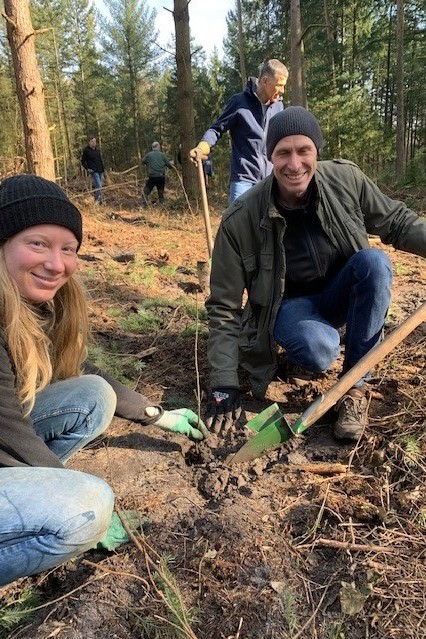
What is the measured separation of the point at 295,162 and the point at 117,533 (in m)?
1.78

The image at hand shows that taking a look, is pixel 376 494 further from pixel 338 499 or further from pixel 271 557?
pixel 271 557

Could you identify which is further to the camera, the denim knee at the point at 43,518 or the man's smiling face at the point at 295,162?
the man's smiling face at the point at 295,162

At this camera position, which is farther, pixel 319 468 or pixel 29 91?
pixel 29 91

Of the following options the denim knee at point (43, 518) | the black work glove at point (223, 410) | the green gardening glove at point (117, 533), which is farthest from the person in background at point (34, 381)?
the black work glove at point (223, 410)

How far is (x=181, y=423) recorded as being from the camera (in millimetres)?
2146

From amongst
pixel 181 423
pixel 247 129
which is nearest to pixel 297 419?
pixel 181 423

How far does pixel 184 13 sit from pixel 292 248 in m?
8.99

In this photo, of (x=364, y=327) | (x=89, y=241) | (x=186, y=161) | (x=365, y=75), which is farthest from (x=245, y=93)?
(x=365, y=75)

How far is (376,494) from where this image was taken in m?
1.77

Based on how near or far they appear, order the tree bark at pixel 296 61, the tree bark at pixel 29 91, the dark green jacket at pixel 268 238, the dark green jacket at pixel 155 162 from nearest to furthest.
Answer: the dark green jacket at pixel 268 238 < the tree bark at pixel 29 91 < the tree bark at pixel 296 61 < the dark green jacket at pixel 155 162

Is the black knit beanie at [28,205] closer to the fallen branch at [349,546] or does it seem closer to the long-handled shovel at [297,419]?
the long-handled shovel at [297,419]

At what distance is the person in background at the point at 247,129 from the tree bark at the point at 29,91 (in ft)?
12.0

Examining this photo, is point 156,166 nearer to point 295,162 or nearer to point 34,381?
point 295,162

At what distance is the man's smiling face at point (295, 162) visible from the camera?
2160 millimetres
